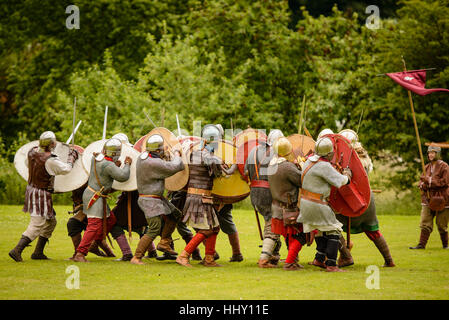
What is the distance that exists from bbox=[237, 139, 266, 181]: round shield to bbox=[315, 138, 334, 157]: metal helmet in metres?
1.23

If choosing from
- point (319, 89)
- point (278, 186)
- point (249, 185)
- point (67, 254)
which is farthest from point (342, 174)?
point (319, 89)

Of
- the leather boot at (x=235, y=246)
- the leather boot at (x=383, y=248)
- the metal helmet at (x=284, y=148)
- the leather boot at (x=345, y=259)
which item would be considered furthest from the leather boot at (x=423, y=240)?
the metal helmet at (x=284, y=148)

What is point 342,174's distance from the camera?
8508 millimetres

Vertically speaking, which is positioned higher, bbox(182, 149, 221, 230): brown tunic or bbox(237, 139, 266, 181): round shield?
bbox(237, 139, 266, 181): round shield

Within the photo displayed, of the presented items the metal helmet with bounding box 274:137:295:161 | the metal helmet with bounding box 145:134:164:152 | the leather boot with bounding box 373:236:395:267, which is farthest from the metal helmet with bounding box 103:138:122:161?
the leather boot with bounding box 373:236:395:267

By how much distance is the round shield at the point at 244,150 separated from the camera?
930cm

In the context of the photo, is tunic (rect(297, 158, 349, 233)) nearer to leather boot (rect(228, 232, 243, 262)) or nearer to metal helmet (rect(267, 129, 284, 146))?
metal helmet (rect(267, 129, 284, 146))

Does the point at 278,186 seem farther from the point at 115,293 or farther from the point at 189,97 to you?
the point at 189,97

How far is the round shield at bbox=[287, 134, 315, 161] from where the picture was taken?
30.7 feet

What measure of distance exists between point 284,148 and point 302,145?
84cm

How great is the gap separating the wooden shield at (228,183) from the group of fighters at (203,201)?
0.48ft

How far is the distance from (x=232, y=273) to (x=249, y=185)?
143 cm

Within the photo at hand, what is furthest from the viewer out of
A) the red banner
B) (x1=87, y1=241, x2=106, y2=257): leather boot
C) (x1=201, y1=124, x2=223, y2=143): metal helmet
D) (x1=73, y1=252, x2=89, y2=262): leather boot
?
the red banner

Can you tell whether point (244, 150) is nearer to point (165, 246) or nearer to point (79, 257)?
point (165, 246)
